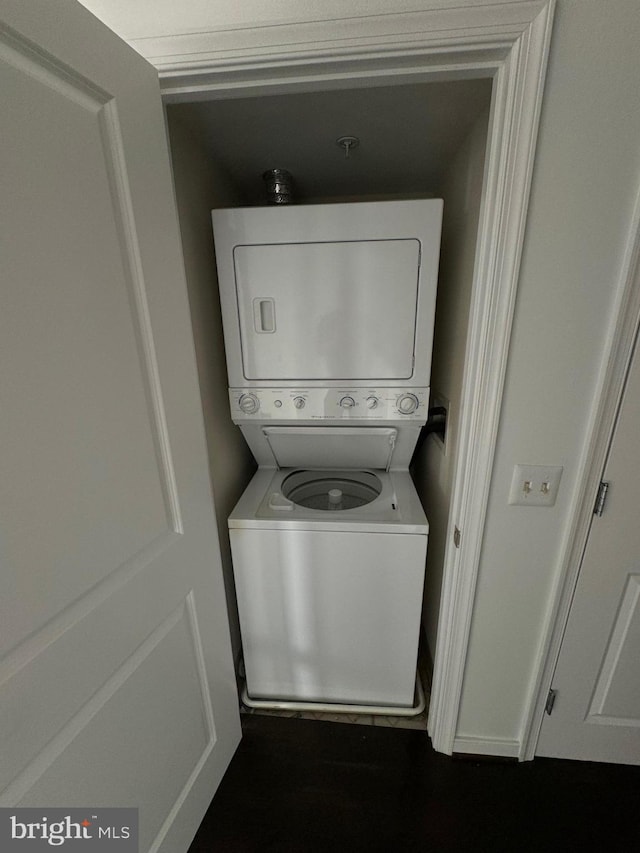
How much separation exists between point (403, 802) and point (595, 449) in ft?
4.54

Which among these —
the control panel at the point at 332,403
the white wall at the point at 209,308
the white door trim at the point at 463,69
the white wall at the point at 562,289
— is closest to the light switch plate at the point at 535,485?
the white wall at the point at 562,289

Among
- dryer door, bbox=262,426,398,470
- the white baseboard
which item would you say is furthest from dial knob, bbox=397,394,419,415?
the white baseboard

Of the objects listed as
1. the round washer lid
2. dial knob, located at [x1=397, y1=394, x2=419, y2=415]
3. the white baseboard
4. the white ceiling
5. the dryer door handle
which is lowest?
the white baseboard

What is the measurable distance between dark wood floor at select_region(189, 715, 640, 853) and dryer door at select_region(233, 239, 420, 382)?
149cm

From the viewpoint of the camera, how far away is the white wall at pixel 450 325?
117 cm

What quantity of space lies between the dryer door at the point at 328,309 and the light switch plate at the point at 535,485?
517mm

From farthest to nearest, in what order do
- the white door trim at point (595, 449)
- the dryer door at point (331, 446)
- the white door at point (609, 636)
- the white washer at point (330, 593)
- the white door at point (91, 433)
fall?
1. the dryer door at point (331, 446)
2. the white washer at point (330, 593)
3. the white door at point (609, 636)
4. the white door trim at point (595, 449)
5. the white door at point (91, 433)

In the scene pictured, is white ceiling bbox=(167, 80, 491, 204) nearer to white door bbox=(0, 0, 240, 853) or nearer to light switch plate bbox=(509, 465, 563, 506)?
white door bbox=(0, 0, 240, 853)

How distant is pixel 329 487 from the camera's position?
1.73m

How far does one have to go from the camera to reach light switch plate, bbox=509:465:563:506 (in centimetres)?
98

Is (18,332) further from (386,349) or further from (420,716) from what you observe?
(420,716)

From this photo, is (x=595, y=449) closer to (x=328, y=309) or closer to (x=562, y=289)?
(x=562, y=289)

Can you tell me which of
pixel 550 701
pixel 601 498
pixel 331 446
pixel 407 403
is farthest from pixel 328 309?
pixel 550 701

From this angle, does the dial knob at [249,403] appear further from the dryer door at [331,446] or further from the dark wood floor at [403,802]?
the dark wood floor at [403,802]
